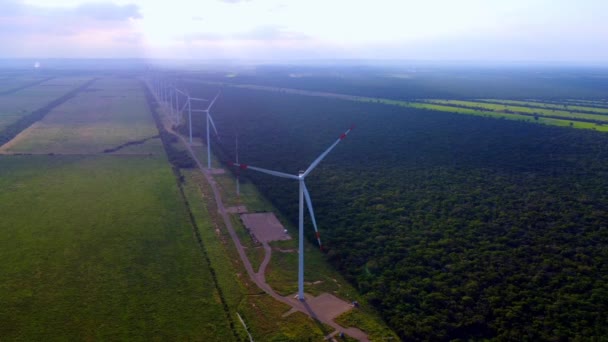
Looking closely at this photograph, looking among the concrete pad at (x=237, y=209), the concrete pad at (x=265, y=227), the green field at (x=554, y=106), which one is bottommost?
the concrete pad at (x=265, y=227)

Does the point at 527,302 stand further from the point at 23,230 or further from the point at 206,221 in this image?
the point at 23,230

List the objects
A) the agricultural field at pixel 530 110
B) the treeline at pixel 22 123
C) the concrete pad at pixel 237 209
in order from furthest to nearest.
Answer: the agricultural field at pixel 530 110, the treeline at pixel 22 123, the concrete pad at pixel 237 209

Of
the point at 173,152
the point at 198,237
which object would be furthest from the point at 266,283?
the point at 173,152

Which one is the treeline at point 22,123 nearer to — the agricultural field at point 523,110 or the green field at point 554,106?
the agricultural field at point 523,110

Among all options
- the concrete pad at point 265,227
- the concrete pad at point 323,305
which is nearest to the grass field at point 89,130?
the concrete pad at point 265,227

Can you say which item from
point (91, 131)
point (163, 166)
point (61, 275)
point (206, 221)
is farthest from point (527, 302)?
point (91, 131)

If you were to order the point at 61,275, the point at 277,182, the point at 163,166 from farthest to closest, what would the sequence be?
the point at 163,166
the point at 277,182
the point at 61,275

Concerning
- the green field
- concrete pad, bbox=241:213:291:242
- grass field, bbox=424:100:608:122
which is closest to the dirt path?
concrete pad, bbox=241:213:291:242
